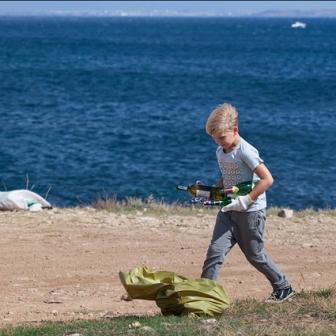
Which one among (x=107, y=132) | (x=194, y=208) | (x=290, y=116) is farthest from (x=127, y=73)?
(x=194, y=208)

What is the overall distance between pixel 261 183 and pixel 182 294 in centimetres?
99

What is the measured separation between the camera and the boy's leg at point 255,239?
791 cm

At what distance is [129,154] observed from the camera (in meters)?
29.5

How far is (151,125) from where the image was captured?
3578 centimetres

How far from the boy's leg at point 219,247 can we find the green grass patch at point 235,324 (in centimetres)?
32

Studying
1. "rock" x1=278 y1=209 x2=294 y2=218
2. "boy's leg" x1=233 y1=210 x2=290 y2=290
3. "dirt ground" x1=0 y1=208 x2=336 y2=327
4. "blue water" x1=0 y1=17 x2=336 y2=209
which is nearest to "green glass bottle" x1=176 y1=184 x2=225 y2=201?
"boy's leg" x1=233 y1=210 x2=290 y2=290

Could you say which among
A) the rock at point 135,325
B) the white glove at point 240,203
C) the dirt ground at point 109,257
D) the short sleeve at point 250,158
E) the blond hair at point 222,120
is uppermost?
the blond hair at point 222,120

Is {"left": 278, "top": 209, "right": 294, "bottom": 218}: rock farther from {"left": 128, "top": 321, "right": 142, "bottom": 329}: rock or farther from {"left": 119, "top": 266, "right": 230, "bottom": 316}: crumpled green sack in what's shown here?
{"left": 128, "top": 321, "right": 142, "bottom": 329}: rock

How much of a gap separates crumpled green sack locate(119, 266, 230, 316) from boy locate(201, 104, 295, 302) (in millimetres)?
326

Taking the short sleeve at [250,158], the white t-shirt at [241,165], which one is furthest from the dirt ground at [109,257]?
the short sleeve at [250,158]

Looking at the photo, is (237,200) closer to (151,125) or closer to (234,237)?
(234,237)

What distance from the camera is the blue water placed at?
2506 cm

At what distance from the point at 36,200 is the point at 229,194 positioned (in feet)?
23.7

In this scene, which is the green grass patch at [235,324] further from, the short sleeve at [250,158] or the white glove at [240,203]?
the short sleeve at [250,158]
